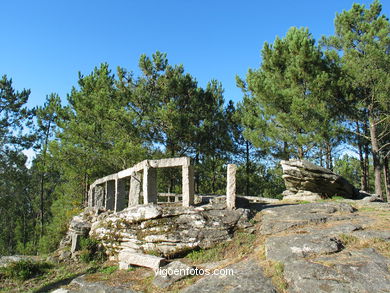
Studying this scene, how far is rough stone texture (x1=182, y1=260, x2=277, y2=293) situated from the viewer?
6.27m

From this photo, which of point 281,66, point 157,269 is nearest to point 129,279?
point 157,269

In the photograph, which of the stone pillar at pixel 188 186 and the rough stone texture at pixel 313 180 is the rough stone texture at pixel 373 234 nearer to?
the stone pillar at pixel 188 186

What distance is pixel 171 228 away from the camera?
389 inches

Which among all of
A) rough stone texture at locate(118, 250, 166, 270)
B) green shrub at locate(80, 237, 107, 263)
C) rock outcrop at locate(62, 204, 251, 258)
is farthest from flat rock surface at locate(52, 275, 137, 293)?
green shrub at locate(80, 237, 107, 263)

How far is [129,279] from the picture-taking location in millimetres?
8312

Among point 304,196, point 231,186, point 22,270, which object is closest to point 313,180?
point 304,196

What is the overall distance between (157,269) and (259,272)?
3.14 meters

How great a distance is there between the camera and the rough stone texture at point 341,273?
589cm

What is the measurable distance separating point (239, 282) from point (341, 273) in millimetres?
2281

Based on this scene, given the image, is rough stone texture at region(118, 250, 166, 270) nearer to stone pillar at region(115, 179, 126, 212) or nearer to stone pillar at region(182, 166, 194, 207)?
stone pillar at region(182, 166, 194, 207)

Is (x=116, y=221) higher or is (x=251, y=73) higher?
(x=251, y=73)

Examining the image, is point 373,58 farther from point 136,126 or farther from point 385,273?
point 136,126

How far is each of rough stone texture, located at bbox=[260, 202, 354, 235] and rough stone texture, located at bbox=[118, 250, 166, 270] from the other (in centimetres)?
350

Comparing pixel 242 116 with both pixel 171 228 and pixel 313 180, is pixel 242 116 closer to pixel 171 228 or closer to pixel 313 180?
pixel 313 180
